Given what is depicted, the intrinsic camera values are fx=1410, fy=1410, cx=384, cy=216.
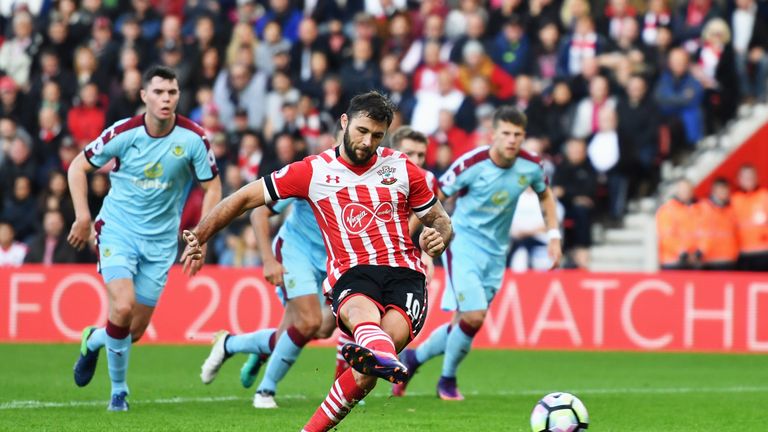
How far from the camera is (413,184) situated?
340 inches

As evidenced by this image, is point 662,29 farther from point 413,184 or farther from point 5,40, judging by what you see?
point 413,184

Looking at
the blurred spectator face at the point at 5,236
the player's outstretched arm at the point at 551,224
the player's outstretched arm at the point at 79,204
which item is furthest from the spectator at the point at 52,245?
the player's outstretched arm at the point at 551,224

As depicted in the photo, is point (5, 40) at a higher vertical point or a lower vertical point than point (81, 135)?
higher

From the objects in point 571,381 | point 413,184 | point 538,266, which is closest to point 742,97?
point 538,266

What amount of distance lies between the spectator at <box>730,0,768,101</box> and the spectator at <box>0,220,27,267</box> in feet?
34.5

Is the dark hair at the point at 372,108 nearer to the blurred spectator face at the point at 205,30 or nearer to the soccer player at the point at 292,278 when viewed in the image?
the soccer player at the point at 292,278

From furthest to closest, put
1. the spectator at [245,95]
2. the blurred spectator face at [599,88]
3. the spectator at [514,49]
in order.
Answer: the spectator at [245,95]
the spectator at [514,49]
the blurred spectator face at [599,88]

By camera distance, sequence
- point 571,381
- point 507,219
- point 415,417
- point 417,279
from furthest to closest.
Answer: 1. point 571,381
2. point 507,219
3. point 415,417
4. point 417,279

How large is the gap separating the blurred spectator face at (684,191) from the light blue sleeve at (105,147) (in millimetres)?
9545

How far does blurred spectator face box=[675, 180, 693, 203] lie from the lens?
18422mm

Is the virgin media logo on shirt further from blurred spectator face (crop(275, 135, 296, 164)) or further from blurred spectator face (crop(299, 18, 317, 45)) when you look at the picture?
blurred spectator face (crop(299, 18, 317, 45))

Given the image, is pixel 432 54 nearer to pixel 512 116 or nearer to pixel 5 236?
pixel 5 236

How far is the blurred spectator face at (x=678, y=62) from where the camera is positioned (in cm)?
1933

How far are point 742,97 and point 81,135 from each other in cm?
977
